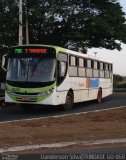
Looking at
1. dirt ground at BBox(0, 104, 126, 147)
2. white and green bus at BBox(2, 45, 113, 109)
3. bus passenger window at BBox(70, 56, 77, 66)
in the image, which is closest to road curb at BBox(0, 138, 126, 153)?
dirt ground at BBox(0, 104, 126, 147)

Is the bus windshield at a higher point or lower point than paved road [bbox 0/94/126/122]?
higher

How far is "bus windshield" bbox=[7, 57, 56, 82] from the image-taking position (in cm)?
2236

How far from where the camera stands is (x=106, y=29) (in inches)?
1730

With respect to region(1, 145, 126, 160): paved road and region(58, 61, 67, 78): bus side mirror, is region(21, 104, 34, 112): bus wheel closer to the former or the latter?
region(58, 61, 67, 78): bus side mirror

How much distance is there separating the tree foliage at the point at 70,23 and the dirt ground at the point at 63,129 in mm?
23276

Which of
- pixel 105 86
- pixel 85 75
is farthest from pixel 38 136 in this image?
pixel 105 86

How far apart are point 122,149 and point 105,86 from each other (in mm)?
19983

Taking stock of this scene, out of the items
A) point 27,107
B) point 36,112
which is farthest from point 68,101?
point 27,107

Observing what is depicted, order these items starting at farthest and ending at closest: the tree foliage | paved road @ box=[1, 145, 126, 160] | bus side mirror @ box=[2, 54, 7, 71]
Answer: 1. the tree foliage
2. bus side mirror @ box=[2, 54, 7, 71]
3. paved road @ box=[1, 145, 126, 160]

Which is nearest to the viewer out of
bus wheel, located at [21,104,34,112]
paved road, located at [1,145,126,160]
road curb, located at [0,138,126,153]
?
paved road, located at [1,145,126,160]

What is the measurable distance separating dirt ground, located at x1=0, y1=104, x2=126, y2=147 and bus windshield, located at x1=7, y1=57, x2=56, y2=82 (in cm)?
291

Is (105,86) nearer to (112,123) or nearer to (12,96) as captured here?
(12,96)

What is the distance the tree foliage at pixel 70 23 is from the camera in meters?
42.4

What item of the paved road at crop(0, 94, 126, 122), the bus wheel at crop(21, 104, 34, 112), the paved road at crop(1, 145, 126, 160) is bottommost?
the paved road at crop(1, 145, 126, 160)
